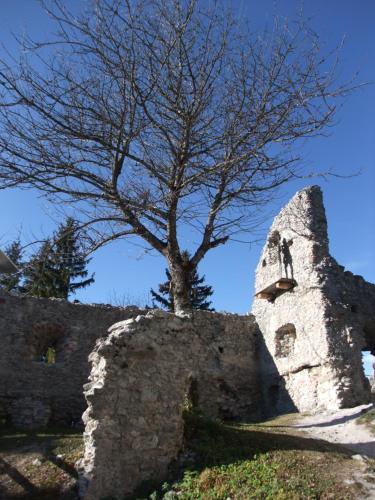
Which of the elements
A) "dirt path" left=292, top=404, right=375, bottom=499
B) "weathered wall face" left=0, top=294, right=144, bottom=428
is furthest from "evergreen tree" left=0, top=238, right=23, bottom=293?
"dirt path" left=292, top=404, right=375, bottom=499

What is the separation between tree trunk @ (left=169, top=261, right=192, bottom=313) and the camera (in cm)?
999

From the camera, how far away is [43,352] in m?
16.1

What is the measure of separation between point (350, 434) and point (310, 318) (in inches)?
247

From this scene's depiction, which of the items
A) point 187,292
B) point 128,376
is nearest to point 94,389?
point 128,376

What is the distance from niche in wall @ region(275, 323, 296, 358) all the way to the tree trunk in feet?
25.6

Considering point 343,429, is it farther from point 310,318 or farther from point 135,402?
point 310,318

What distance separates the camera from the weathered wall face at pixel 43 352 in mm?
14000

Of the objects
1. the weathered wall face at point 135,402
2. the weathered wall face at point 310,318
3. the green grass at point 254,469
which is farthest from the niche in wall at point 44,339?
the green grass at point 254,469

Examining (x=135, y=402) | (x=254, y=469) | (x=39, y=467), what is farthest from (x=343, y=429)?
(x=39, y=467)

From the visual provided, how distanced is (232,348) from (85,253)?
8581mm

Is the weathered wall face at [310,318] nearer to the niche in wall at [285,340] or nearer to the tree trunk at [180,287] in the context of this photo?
the niche in wall at [285,340]

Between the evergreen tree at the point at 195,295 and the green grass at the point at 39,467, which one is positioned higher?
the evergreen tree at the point at 195,295

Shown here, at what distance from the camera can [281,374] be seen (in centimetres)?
1645

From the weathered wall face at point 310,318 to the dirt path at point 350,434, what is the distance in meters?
1.44
